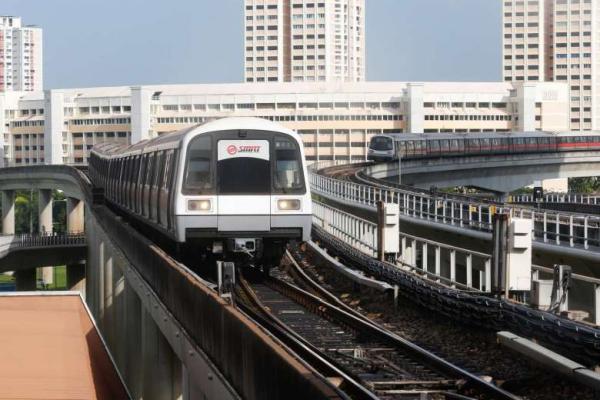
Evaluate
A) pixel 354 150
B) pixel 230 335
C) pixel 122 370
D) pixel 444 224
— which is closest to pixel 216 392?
pixel 230 335

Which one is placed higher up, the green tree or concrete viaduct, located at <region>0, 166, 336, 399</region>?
concrete viaduct, located at <region>0, 166, 336, 399</region>

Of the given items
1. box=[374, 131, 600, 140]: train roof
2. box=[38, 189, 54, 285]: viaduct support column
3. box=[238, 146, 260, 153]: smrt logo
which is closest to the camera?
box=[238, 146, 260, 153]: smrt logo

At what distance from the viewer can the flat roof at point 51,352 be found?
2005 centimetres

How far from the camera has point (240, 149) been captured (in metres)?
22.2

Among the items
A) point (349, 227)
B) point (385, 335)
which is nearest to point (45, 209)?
point (349, 227)

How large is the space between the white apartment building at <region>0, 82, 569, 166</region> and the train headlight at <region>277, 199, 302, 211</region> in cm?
11509

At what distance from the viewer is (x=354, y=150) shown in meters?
143

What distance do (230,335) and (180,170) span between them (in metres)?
10.1

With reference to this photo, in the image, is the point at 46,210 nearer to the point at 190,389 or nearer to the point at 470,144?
the point at 470,144

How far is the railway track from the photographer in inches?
488

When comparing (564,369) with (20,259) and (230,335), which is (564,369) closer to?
(230,335)

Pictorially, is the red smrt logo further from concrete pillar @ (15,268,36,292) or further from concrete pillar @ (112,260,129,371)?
concrete pillar @ (15,268,36,292)

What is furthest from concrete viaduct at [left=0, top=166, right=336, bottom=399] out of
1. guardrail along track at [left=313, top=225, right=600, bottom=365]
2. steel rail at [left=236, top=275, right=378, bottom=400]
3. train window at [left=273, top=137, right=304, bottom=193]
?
guardrail along track at [left=313, top=225, right=600, bottom=365]

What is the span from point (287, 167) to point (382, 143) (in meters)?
61.5
